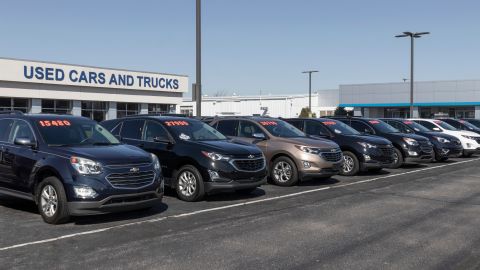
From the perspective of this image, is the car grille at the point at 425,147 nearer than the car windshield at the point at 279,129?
No

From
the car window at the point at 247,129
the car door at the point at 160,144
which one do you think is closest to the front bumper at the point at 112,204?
the car door at the point at 160,144

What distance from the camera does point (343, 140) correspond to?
47.4ft

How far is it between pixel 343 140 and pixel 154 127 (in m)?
6.16

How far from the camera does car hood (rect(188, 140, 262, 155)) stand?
9519 millimetres

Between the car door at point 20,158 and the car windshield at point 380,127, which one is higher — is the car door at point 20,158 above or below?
below

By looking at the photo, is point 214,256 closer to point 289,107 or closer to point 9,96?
point 9,96

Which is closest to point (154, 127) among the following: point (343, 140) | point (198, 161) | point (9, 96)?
point (198, 161)

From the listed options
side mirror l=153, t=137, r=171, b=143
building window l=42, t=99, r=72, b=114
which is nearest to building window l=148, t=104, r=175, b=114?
building window l=42, t=99, r=72, b=114

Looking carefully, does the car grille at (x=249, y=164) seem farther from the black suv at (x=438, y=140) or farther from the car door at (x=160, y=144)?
the black suv at (x=438, y=140)

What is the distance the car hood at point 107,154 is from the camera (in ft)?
24.2

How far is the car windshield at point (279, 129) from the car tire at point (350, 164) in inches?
79.6

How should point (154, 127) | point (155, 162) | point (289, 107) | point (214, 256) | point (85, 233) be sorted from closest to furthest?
point (214, 256) → point (85, 233) → point (155, 162) → point (154, 127) → point (289, 107)

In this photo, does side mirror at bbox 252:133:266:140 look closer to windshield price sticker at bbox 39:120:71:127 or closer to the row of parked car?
the row of parked car

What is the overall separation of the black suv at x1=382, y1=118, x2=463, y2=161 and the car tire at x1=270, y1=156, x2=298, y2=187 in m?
8.68
